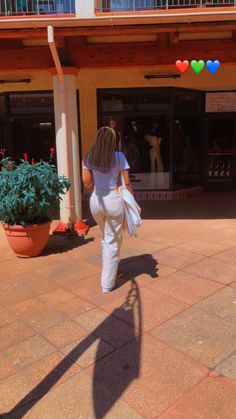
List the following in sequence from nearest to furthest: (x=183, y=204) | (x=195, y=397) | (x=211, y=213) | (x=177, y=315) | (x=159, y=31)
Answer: (x=195, y=397), (x=177, y=315), (x=159, y=31), (x=211, y=213), (x=183, y=204)

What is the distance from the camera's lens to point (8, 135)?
31.8 ft

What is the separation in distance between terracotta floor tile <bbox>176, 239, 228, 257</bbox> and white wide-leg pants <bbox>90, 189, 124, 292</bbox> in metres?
1.66

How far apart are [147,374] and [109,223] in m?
1.68

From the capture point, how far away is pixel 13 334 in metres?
3.52

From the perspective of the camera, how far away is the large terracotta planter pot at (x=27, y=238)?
17.6 ft

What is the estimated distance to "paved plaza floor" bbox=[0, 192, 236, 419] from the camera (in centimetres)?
262

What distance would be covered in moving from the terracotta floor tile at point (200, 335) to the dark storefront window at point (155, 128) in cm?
636

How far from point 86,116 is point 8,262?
505cm

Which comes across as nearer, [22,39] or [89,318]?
[89,318]

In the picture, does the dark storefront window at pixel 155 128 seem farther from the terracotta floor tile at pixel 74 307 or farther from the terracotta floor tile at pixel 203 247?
the terracotta floor tile at pixel 74 307

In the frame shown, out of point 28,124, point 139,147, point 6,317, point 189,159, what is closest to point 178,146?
point 189,159

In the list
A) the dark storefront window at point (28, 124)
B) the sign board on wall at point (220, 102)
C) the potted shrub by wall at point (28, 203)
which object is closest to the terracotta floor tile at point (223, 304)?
→ the potted shrub by wall at point (28, 203)

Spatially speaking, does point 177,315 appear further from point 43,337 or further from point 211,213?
point 211,213

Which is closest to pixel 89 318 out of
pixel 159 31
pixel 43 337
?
pixel 43 337
